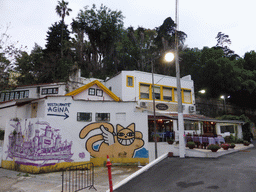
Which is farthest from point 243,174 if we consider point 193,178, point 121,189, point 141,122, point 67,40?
point 67,40

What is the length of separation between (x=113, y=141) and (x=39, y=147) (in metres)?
5.98

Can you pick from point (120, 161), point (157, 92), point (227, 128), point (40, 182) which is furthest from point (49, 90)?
point (227, 128)

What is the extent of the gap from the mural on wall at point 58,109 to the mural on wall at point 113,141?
2.17m

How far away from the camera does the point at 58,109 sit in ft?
48.9

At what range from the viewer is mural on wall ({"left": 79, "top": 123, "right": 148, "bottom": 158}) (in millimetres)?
15211

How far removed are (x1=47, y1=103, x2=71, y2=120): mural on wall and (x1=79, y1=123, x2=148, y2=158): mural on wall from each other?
2166 millimetres

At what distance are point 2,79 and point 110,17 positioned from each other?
34.6m

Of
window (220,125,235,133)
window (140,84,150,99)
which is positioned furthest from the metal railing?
window (220,125,235,133)

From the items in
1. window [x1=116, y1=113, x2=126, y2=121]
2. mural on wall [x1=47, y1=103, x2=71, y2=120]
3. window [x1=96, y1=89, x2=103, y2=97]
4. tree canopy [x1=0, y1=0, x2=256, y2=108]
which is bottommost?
window [x1=116, y1=113, x2=126, y2=121]

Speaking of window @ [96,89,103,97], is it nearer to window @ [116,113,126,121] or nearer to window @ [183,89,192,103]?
window @ [116,113,126,121]

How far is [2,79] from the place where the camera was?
44.3 feet

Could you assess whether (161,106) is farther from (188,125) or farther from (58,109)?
(58,109)

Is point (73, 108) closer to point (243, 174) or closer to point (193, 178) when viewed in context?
point (193, 178)

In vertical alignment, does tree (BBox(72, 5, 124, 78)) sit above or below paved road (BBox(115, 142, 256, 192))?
above
